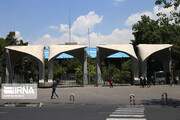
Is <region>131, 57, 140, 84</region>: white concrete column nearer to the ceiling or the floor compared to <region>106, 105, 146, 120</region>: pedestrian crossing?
nearer to the ceiling

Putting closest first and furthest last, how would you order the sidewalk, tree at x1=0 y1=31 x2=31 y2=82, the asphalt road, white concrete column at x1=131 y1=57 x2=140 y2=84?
the asphalt road < the sidewalk < white concrete column at x1=131 y1=57 x2=140 y2=84 < tree at x1=0 y1=31 x2=31 y2=82

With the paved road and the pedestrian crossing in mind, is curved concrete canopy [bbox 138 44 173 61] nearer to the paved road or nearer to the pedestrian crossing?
the paved road

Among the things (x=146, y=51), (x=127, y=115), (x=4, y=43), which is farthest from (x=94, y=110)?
(x=4, y=43)

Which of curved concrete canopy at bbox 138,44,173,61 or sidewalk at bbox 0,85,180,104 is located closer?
sidewalk at bbox 0,85,180,104

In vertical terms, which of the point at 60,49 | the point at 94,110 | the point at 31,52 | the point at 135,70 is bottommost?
the point at 94,110

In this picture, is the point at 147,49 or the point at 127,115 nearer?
the point at 127,115

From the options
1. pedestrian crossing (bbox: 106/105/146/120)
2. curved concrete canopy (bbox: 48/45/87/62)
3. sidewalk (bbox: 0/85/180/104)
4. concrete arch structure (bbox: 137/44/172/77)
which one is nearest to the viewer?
pedestrian crossing (bbox: 106/105/146/120)

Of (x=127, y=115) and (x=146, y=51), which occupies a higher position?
(x=146, y=51)

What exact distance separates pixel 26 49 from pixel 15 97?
1424 centimetres

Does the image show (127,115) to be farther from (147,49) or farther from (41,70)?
(147,49)

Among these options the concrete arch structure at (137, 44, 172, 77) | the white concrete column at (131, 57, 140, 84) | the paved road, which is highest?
the concrete arch structure at (137, 44, 172, 77)

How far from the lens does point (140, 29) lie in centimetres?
5238

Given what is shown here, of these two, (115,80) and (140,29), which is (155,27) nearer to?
(140,29)

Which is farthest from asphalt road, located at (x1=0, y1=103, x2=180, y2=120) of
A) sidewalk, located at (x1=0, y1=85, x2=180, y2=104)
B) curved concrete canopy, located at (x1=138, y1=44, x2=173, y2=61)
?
curved concrete canopy, located at (x1=138, y1=44, x2=173, y2=61)
